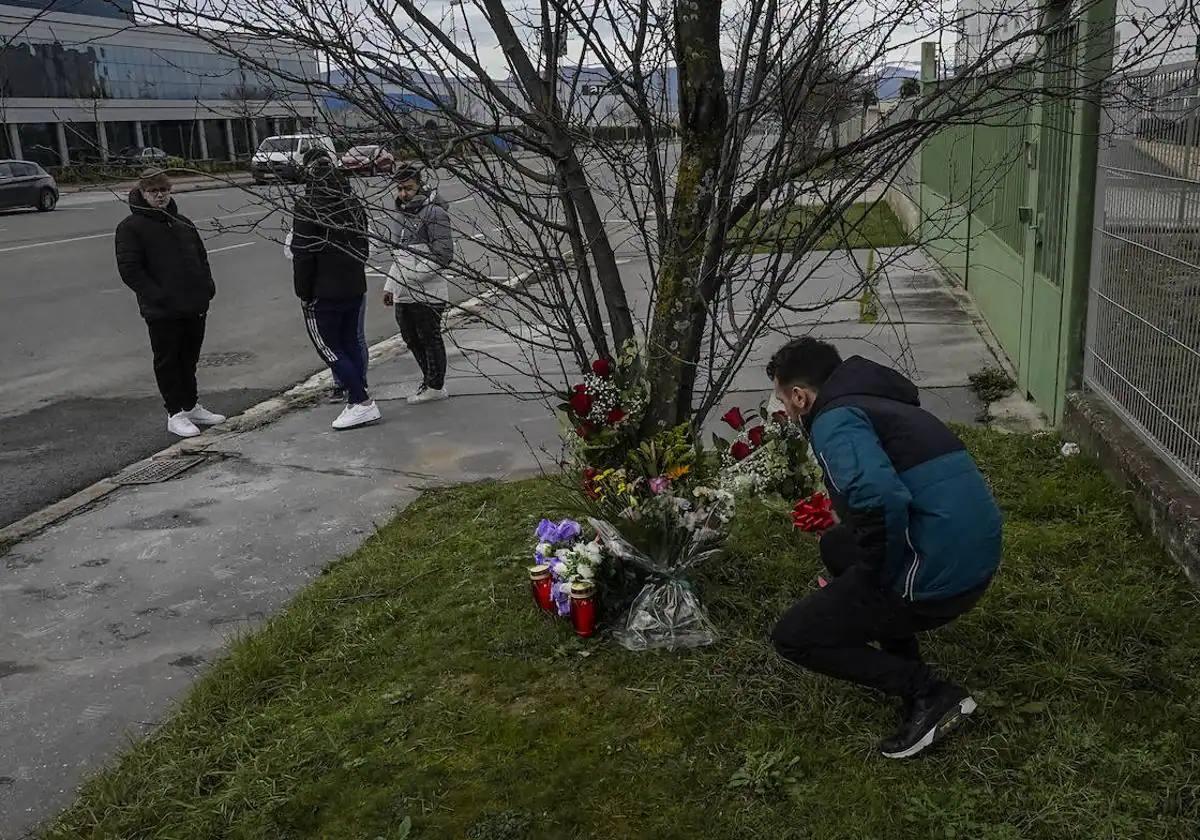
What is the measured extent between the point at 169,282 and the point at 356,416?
158 cm

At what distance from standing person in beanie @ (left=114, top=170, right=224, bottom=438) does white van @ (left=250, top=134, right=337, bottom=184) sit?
3.43 m

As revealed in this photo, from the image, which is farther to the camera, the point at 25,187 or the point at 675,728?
the point at 25,187

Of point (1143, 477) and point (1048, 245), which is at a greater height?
point (1048, 245)

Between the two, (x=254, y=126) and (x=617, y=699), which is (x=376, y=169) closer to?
(x=254, y=126)

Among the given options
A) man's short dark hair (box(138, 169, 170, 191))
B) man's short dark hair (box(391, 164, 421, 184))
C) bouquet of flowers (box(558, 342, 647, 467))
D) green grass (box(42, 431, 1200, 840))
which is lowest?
green grass (box(42, 431, 1200, 840))

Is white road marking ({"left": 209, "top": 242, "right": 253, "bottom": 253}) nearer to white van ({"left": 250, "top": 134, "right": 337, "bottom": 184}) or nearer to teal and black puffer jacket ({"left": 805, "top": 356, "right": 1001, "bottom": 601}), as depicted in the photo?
white van ({"left": 250, "top": 134, "right": 337, "bottom": 184})

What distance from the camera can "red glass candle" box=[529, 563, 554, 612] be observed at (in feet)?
13.7

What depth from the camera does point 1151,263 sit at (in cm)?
488

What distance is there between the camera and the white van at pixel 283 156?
404cm

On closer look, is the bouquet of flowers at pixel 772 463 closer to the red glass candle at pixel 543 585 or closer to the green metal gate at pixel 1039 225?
the red glass candle at pixel 543 585

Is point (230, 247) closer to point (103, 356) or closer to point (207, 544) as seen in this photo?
point (103, 356)

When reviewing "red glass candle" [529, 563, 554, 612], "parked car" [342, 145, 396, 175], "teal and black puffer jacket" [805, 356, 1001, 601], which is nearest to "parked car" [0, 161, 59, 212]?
"parked car" [342, 145, 396, 175]

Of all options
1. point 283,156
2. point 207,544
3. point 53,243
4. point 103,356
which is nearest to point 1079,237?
point 283,156

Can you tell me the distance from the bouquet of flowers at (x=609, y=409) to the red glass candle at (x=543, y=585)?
0.48 m
